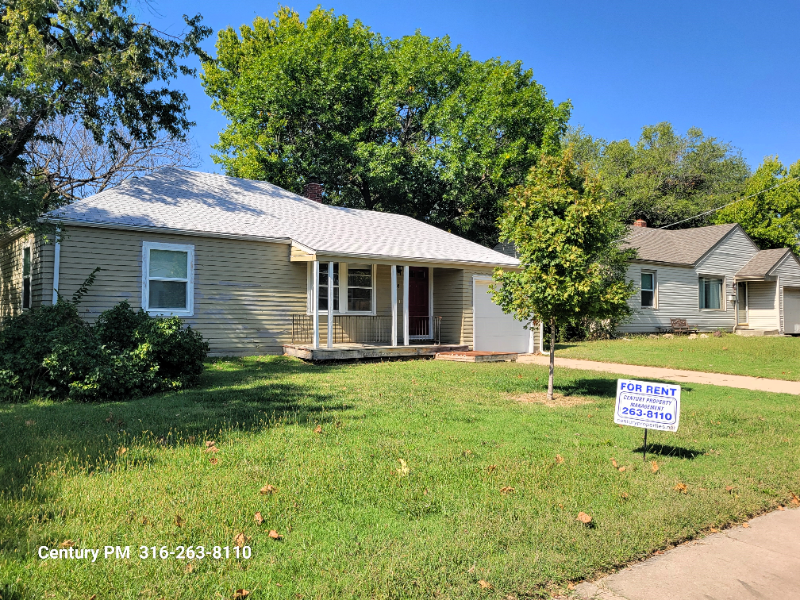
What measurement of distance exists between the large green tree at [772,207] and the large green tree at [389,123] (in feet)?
63.2

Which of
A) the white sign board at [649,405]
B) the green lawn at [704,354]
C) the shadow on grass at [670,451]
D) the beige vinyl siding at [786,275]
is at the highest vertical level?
the beige vinyl siding at [786,275]

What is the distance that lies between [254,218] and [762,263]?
26.0m

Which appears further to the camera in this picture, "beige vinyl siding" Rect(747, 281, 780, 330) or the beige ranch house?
"beige vinyl siding" Rect(747, 281, 780, 330)

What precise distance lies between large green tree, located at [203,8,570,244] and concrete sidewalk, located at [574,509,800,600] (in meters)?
22.8

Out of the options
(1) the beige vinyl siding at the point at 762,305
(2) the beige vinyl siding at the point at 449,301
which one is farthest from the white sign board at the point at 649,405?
(1) the beige vinyl siding at the point at 762,305

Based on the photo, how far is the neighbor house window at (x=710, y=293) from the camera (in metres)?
28.7

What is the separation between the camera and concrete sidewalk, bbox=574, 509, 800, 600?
133 inches

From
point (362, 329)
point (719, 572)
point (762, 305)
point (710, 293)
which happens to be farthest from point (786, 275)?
point (719, 572)

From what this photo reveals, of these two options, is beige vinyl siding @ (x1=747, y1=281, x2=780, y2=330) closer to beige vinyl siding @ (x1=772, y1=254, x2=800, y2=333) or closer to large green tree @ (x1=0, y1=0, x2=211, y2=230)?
beige vinyl siding @ (x1=772, y1=254, x2=800, y2=333)

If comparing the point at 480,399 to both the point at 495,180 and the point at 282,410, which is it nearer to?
the point at 282,410

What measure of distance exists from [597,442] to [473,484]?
93.9 inches

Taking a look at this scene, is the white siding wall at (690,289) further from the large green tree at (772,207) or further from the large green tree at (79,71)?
the large green tree at (79,71)

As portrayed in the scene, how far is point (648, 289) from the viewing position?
87.0 feet

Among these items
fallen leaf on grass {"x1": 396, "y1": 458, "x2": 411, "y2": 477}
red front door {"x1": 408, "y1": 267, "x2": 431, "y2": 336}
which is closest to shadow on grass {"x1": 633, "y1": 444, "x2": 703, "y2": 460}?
fallen leaf on grass {"x1": 396, "y1": 458, "x2": 411, "y2": 477}
